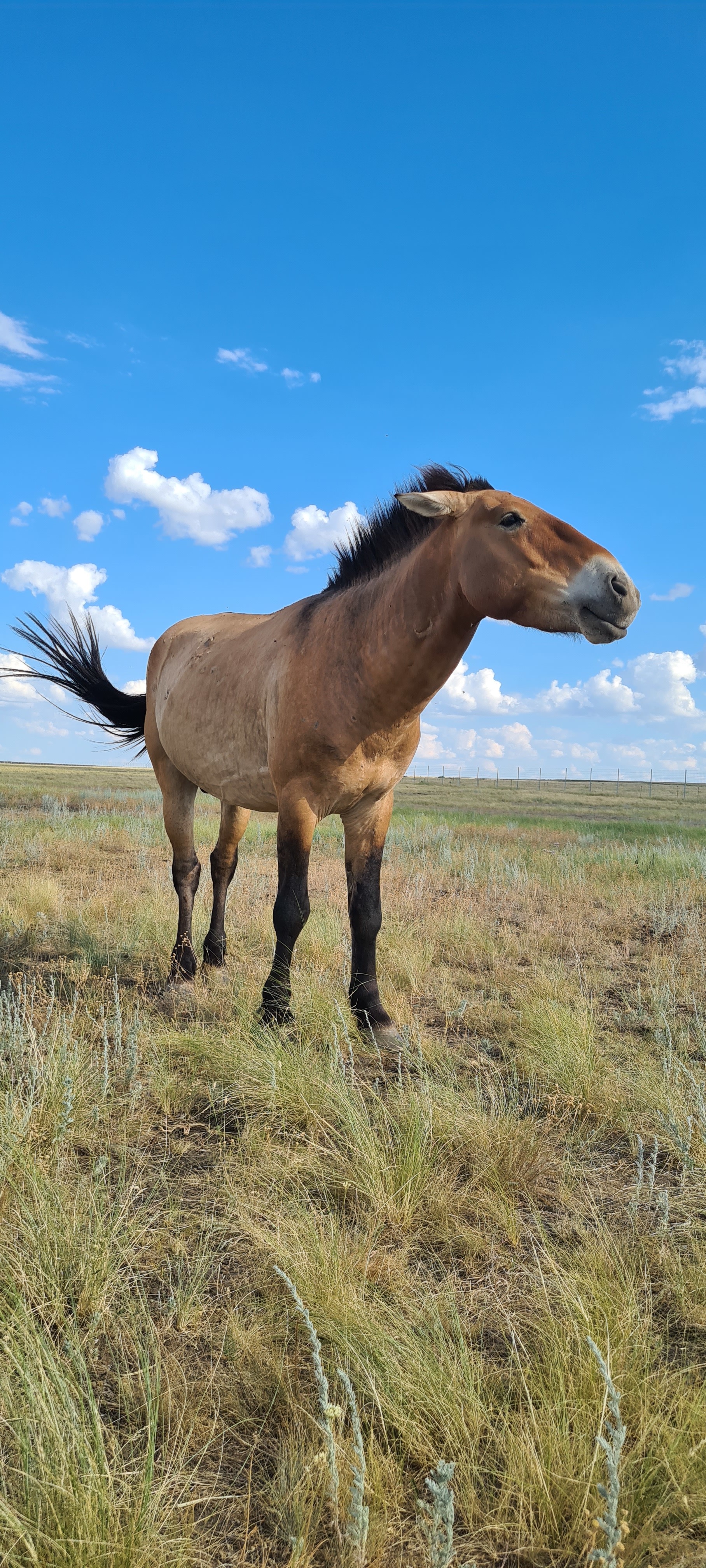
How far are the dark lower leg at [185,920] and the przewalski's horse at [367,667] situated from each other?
0.02 metres

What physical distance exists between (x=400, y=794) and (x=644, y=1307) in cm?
4359

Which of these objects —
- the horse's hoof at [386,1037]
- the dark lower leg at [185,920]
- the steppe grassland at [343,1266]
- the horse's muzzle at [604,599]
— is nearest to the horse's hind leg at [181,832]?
the dark lower leg at [185,920]

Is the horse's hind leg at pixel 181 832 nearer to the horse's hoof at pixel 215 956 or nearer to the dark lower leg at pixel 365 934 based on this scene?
the horse's hoof at pixel 215 956

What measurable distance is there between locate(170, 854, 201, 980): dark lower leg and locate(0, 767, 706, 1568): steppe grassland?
0.60 ft

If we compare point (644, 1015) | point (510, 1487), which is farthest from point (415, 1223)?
point (644, 1015)

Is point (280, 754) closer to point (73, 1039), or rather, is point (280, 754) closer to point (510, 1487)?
point (73, 1039)

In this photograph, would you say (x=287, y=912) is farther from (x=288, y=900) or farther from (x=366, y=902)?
(x=366, y=902)

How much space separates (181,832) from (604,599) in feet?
12.2

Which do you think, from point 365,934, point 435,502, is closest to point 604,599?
point 435,502

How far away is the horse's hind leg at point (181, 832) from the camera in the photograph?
5508 mm

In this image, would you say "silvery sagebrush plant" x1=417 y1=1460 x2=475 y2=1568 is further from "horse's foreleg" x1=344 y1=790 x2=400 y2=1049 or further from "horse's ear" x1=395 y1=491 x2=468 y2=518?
"horse's ear" x1=395 y1=491 x2=468 y2=518

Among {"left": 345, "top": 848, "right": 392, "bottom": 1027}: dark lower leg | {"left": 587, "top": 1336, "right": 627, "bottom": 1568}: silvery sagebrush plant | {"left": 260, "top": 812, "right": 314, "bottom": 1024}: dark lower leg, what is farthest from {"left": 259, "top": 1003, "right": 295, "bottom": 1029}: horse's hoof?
{"left": 587, "top": 1336, "right": 627, "bottom": 1568}: silvery sagebrush plant

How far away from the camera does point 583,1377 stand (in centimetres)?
167

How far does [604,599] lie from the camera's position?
2949 mm
